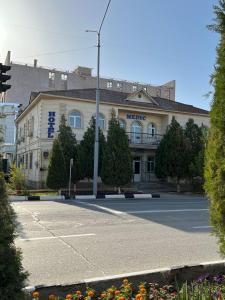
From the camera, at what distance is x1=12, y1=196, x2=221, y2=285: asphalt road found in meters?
6.53

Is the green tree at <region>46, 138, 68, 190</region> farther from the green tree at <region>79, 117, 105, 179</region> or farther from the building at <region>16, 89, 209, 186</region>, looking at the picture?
the building at <region>16, 89, 209, 186</region>

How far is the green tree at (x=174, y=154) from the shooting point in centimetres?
3109

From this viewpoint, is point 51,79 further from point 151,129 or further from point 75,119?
point 75,119

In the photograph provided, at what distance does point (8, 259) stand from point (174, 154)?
28613 mm

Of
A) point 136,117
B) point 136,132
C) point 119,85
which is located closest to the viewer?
point 136,132

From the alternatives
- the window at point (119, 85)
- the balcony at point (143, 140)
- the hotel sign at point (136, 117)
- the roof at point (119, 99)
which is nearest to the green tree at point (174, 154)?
the balcony at point (143, 140)

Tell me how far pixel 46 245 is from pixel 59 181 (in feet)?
59.8

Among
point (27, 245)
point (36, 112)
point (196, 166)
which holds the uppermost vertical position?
point (36, 112)

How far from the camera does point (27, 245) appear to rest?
8.45 metres

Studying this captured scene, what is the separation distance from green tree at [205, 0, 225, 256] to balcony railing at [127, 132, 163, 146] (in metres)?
31.8

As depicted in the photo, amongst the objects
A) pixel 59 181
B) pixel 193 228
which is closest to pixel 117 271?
pixel 193 228

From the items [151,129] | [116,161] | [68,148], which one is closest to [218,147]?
[116,161]

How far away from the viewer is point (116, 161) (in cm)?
2666

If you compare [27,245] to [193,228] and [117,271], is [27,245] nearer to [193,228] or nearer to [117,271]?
[117,271]
